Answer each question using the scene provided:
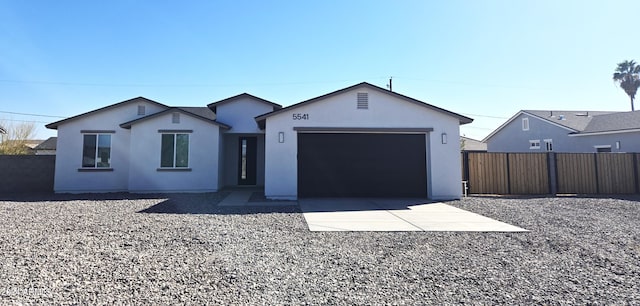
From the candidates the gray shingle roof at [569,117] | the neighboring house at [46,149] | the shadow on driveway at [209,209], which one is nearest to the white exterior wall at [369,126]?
the shadow on driveway at [209,209]

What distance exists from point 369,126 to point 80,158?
39.6 feet

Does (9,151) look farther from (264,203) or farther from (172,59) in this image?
(264,203)

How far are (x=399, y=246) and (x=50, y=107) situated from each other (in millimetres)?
13167

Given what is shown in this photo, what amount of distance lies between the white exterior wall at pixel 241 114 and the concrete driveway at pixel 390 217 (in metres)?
5.73

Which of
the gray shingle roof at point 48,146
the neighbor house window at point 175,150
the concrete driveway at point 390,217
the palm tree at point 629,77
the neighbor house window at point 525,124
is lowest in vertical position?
the concrete driveway at point 390,217

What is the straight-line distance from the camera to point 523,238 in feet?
17.6

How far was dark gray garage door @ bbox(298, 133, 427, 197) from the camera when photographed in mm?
10570

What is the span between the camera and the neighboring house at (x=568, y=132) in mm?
18266

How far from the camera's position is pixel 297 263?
399cm

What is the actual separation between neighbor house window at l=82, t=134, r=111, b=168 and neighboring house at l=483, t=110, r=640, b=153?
90.1ft

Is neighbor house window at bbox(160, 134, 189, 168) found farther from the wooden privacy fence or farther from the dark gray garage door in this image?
the wooden privacy fence

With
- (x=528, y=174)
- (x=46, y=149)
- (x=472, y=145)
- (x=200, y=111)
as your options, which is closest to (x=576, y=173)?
(x=528, y=174)

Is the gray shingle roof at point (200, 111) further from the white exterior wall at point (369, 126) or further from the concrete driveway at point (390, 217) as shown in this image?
the concrete driveway at point (390, 217)

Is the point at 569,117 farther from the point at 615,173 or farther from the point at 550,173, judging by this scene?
the point at 550,173
